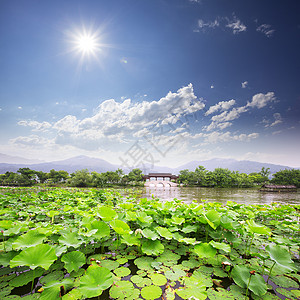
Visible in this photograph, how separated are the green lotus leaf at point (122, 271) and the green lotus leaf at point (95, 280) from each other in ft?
2.56

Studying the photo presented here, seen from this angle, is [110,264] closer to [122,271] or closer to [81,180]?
[122,271]

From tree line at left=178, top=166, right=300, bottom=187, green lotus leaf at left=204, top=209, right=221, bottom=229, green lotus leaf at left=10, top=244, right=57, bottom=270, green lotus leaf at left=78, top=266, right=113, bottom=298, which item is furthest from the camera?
tree line at left=178, top=166, right=300, bottom=187

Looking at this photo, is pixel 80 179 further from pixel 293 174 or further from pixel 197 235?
pixel 293 174

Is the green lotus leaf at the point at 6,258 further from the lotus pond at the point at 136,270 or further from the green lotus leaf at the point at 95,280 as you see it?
the green lotus leaf at the point at 95,280

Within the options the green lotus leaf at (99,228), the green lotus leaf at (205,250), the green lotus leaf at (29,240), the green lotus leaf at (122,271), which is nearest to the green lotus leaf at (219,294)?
the green lotus leaf at (205,250)

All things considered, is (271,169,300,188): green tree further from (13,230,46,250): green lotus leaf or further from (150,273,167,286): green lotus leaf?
(13,230,46,250): green lotus leaf

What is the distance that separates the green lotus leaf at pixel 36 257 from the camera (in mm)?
1735

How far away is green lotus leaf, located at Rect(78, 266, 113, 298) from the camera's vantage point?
1.48 meters

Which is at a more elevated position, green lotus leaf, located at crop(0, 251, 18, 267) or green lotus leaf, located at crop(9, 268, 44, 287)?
green lotus leaf, located at crop(0, 251, 18, 267)

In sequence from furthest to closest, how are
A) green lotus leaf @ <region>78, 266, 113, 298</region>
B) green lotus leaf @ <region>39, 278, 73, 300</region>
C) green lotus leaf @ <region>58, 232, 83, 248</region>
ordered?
1. green lotus leaf @ <region>58, 232, 83, 248</region>
2. green lotus leaf @ <region>39, 278, 73, 300</region>
3. green lotus leaf @ <region>78, 266, 113, 298</region>

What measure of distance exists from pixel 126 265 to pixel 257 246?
290cm

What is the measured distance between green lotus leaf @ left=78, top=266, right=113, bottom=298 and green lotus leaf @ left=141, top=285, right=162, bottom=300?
0.58m

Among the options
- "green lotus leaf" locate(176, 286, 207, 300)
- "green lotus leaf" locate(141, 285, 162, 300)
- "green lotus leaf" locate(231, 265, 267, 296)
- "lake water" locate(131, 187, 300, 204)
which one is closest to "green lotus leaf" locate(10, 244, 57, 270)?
"green lotus leaf" locate(141, 285, 162, 300)

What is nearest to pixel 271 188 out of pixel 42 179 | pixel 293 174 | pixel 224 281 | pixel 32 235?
pixel 293 174
